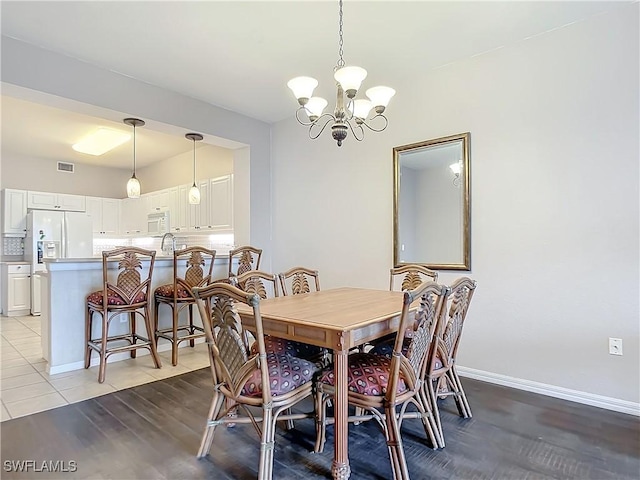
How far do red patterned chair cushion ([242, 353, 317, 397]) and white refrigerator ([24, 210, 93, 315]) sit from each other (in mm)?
5703

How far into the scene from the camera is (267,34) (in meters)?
2.89

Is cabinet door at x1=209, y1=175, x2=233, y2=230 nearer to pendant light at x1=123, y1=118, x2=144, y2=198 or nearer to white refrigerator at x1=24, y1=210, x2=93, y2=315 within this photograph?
pendant light at x1=123, y1=118, x2=144, y2=198

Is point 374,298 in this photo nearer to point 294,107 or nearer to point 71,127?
point 294,107

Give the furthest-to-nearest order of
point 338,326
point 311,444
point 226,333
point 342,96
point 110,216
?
1. point 110,216
2. point 342,96
3. point 311,444
4. point 226,333
5. point 338,326

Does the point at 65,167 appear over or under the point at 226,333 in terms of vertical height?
over

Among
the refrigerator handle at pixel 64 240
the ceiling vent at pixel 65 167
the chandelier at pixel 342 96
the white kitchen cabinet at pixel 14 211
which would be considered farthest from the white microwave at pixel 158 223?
the chandelier at pixel 342 96

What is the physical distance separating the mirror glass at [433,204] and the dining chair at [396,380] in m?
1.51

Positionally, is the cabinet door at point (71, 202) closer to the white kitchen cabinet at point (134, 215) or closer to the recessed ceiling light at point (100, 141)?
the white kitchen cabinet at point (134, 215)

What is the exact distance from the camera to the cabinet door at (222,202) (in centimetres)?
536

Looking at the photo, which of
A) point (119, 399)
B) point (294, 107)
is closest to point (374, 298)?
point (119, 399)

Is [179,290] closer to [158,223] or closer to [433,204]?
[433,204]

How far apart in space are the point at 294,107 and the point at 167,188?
3.47 meters

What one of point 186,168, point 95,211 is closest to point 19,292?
point 95,211

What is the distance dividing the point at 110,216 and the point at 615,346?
26.3ft
